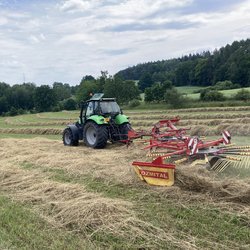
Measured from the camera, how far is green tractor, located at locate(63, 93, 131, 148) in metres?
12.2

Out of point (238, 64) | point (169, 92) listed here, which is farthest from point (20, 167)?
point (238, 64)

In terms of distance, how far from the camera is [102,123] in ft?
40.2

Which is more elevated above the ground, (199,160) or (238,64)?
(238,64)

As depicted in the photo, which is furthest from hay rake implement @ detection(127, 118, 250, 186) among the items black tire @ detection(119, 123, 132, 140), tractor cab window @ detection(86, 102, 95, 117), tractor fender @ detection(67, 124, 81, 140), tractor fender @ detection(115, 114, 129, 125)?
tractor fender @ detection(67, 124, 81, 140)

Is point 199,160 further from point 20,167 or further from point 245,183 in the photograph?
point 20,167

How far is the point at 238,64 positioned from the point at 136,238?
65564 mm

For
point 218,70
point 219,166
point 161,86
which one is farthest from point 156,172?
point 218,70

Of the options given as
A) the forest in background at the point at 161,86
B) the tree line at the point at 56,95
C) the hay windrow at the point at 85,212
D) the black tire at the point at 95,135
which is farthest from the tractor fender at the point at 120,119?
the tree line at the point at 56,95

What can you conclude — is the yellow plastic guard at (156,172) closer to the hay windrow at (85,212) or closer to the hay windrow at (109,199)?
the hay windrow at (109,199)

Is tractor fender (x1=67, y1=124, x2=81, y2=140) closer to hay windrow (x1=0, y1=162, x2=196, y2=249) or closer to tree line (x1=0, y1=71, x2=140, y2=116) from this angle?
hay windrow (x1=0, y1=162, x2=196, y2=249)

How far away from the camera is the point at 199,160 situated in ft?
25.8

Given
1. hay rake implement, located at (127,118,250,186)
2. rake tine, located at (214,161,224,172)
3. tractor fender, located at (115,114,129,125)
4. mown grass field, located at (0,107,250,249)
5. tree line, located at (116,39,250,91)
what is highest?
tree line, located at (116,39,250,91)

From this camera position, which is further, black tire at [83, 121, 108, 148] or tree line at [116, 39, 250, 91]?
tree line at [116, 39, 250, 91]

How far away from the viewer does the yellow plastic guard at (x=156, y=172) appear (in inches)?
250
